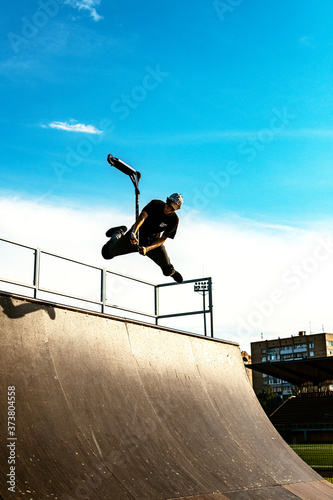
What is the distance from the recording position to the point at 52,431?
5.05 m

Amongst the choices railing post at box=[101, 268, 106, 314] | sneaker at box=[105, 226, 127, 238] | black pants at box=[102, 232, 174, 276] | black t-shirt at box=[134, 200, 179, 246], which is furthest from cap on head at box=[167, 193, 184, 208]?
railing post at box=[101, 268, 106, 314]

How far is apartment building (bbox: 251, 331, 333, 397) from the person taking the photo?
364ft

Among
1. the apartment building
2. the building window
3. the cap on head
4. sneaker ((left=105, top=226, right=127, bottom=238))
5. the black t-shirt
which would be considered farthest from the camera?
the building window

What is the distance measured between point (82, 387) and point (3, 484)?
1838 mm

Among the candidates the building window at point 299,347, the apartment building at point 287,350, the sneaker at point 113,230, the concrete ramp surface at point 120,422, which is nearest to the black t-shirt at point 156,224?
the sneaker at point 113,230

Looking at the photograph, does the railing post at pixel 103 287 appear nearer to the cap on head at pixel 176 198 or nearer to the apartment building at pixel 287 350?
the cap on head at pixel 176 198

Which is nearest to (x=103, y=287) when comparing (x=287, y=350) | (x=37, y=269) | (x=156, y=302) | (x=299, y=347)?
(x=37, y=269)

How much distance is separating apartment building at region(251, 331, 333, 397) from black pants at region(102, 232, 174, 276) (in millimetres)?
106814

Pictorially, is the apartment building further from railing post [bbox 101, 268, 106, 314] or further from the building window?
railing post [bbox 101, 268, 106, 314]

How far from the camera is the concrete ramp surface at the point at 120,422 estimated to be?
15.7ft

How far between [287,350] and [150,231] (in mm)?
115849

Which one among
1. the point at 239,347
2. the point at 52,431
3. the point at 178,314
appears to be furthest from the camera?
the point at 239,347

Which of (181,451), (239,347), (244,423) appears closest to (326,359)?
(239,347)

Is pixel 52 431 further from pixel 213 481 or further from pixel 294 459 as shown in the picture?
pixel 294 459
